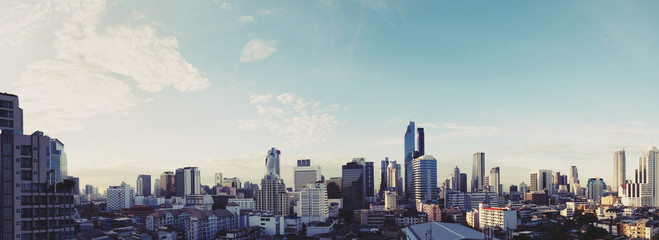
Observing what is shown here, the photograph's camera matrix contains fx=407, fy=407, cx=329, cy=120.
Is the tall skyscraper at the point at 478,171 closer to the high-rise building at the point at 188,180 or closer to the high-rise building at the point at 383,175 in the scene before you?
the high-rise building at the point at 383,175

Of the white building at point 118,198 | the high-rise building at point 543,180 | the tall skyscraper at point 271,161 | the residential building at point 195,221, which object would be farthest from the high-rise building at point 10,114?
the high-rise building at point 543,180

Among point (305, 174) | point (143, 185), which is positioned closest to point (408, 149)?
point (305, 174)

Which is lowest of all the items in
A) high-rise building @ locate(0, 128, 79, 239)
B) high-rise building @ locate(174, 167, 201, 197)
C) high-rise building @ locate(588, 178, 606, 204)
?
high-rise building @ locate(588, 178, 606, 204)

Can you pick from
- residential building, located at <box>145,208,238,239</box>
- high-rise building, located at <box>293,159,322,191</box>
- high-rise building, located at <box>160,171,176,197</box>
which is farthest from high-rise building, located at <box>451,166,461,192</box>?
residential building, located at <box>145,208,238,239</box>

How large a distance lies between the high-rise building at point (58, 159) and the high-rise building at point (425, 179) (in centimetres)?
8827

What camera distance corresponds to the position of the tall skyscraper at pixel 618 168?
17582cm

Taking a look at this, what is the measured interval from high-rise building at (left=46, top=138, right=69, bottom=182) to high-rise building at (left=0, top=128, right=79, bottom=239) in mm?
69289

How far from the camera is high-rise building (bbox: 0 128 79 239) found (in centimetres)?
2002

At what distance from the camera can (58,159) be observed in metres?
86.2

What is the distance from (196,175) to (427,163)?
269 feet

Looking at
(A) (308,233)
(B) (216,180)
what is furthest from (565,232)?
(B) (216,180)

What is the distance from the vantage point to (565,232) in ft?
208

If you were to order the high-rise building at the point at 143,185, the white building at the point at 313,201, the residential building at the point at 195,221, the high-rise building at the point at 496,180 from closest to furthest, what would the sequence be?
the residential building at the point at 195,221 < the white building at the point at 313,201 < the high-rise building at the point at 496,180 < the high-rise building at the point at 143,185

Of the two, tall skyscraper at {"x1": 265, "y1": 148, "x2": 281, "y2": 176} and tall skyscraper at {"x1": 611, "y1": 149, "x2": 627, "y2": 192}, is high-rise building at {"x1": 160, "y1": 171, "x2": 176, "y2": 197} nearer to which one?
tall skyscraper at {"x1": 265, "y1": 148, "x2": 281, "y2": 176}
